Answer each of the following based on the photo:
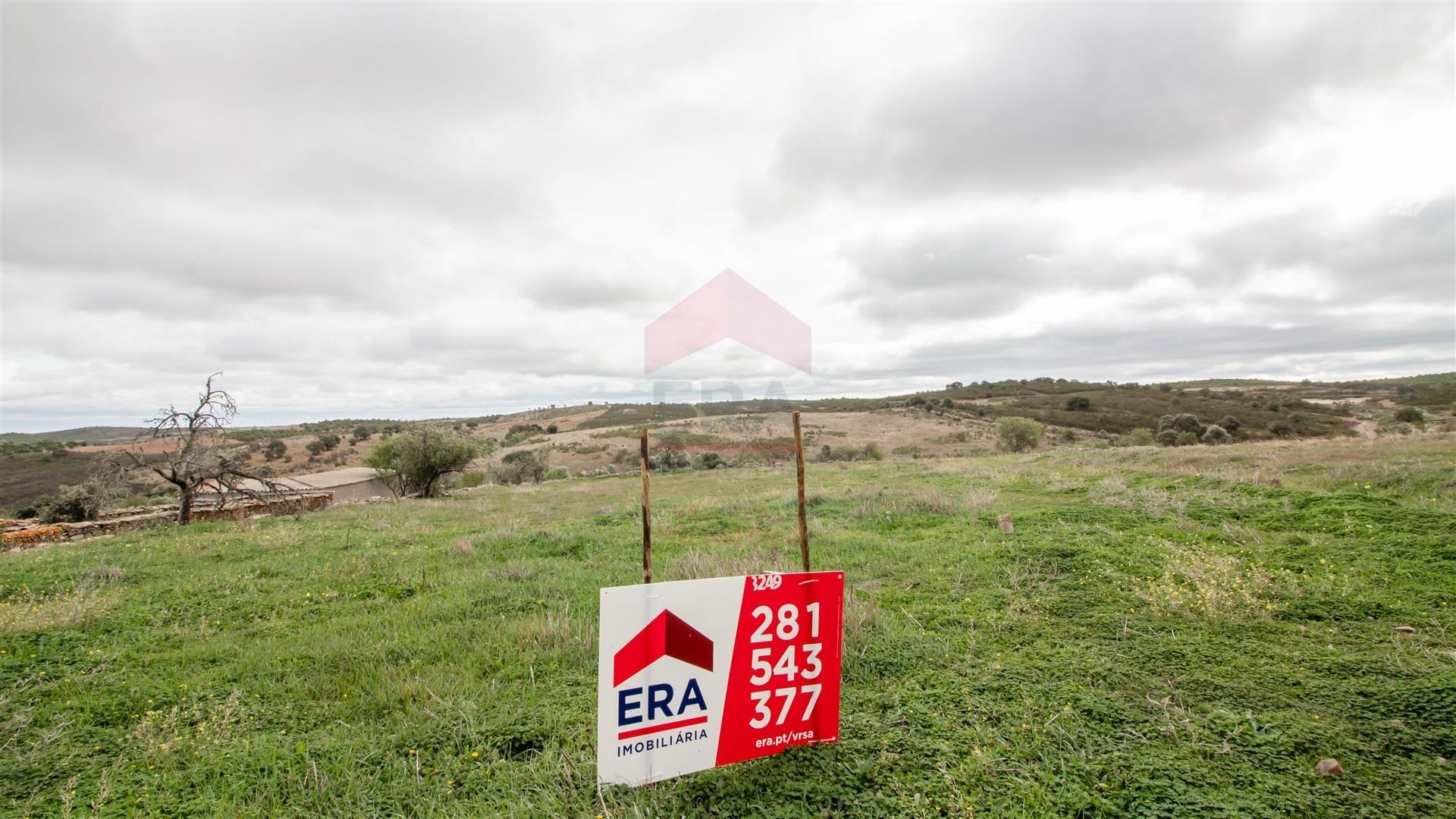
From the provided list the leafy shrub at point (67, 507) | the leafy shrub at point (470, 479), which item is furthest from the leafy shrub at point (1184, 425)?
the leafy shrub at point (67, 507)

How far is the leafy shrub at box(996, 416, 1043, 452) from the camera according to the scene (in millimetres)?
34062

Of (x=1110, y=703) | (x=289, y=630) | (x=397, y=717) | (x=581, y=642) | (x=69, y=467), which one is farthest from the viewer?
(x=69, y=467)

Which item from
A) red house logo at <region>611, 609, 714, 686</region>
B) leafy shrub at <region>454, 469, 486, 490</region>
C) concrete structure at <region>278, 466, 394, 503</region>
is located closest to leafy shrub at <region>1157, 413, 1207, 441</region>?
red house logo at <region>611, 609, 714, 686</region>

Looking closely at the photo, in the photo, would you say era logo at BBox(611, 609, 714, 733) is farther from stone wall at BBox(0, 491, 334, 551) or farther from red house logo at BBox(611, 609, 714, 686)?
stone wall at BBox(0, 491, 334, 551)

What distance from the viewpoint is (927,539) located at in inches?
345

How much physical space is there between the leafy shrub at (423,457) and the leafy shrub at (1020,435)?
29657 millimetres

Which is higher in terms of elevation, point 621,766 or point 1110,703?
point 621,766

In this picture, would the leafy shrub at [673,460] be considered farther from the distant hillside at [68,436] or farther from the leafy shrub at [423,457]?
the distant hillside at [68,436]

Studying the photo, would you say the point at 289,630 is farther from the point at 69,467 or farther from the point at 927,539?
the point at 69,467

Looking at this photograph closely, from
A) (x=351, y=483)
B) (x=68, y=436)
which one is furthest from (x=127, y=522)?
(x=68, y=436)

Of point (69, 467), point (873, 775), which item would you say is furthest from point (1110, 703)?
point (69, 467)

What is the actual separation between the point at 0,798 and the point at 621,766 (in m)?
3.64

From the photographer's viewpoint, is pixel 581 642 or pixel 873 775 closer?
pixel 873 775

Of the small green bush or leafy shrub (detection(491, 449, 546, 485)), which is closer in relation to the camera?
leafy shrub (detection(491, 449, 546, 485))
